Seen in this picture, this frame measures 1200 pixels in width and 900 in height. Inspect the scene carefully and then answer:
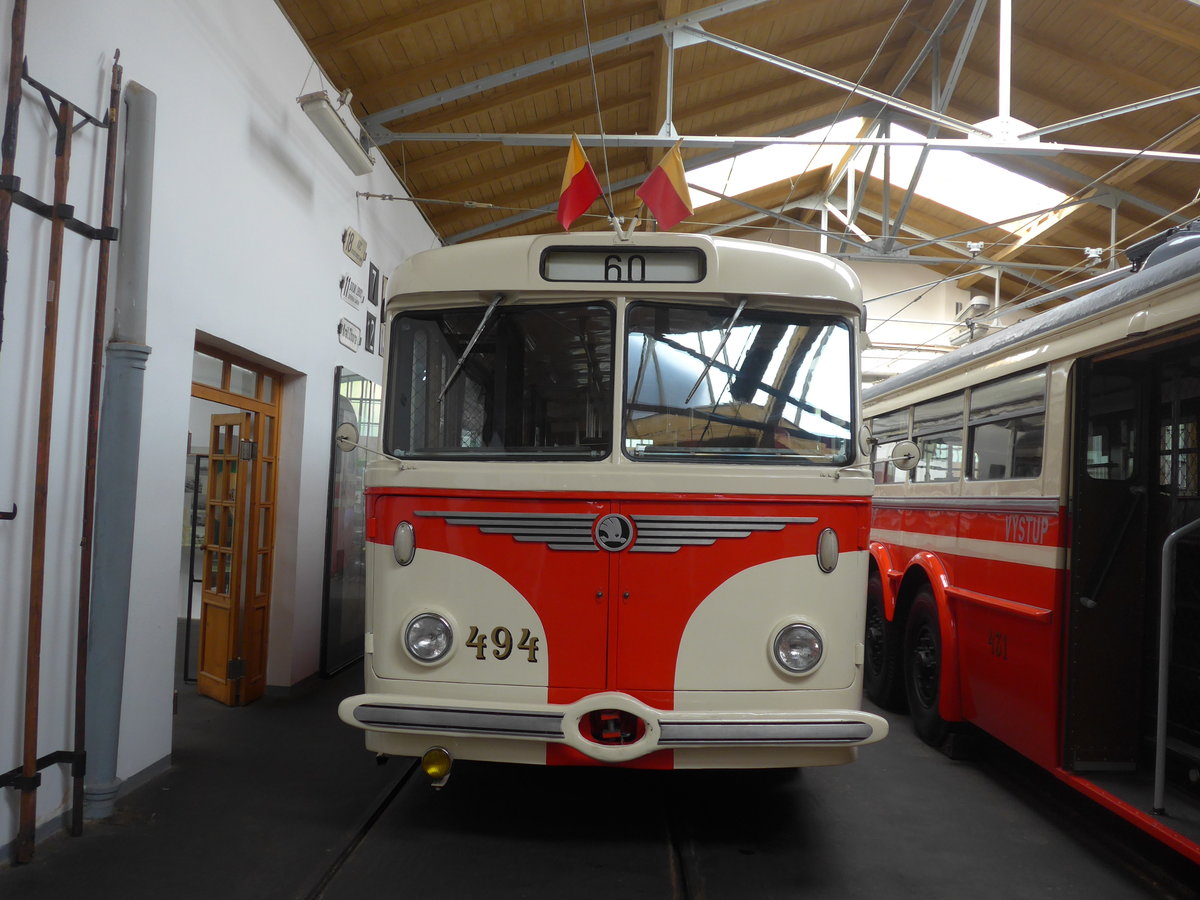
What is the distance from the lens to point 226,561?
6125mm

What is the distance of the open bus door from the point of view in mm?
4148

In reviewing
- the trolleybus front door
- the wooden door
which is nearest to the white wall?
the wooden door

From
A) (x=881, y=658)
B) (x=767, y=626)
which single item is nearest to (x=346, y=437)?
(x=767, y=626)

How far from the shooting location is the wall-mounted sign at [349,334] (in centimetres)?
741

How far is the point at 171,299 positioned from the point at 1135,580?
4.74 m

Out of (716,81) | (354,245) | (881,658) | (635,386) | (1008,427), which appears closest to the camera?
(635,386)

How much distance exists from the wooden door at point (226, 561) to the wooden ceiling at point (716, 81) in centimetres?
264

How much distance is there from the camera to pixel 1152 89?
952 cm

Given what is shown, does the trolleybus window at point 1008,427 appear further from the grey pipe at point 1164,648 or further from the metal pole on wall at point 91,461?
the metal pole on wall at point 91,461

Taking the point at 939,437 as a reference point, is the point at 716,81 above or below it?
above

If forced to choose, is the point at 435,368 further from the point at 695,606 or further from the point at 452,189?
the point at 452,189

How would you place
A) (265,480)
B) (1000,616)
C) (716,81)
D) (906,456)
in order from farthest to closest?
(716,81)
(265,480)
(1000,616)
(906,456)

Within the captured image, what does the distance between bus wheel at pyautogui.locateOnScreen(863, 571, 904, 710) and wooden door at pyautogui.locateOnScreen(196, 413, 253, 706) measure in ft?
13.6

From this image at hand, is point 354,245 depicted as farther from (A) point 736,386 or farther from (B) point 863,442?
(B) point 863,442
